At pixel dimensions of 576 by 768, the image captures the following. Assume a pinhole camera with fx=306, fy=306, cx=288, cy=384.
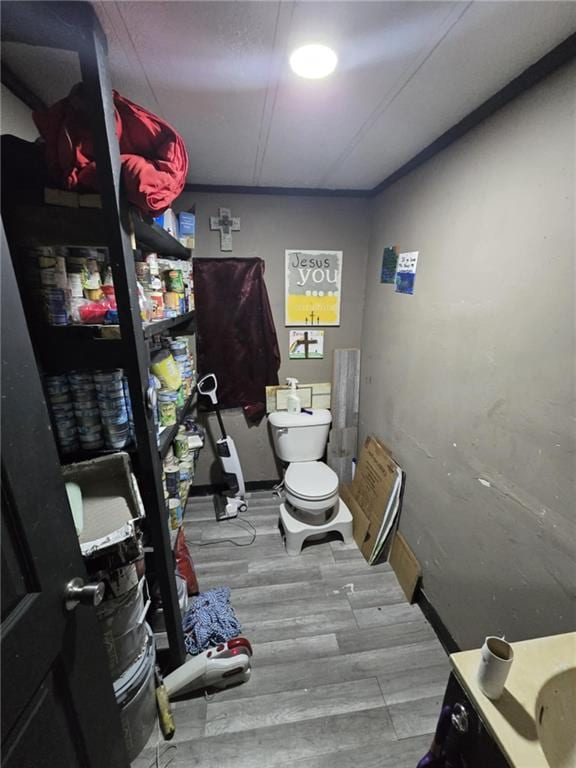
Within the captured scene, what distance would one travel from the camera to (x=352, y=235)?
2152mm

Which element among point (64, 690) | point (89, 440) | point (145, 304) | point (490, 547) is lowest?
point (490, 547)

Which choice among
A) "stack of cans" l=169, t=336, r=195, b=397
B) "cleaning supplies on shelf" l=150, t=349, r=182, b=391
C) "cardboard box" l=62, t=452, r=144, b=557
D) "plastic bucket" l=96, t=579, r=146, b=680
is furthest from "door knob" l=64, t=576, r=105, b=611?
"stack of cans" l=169, t=336, r=195, b=397

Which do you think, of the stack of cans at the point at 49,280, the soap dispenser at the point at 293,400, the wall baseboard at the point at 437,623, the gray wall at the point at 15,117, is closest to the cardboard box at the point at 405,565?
the wall baseboard at the point at 437,623

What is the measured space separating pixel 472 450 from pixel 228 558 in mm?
1508

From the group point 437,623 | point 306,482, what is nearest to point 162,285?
point 306,482

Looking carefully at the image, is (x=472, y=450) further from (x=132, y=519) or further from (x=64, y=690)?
(x=64, y=690)

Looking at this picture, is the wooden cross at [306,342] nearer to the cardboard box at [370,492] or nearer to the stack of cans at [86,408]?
the cardboard box at [370,492]

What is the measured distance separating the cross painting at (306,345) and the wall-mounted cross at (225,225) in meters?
0.75

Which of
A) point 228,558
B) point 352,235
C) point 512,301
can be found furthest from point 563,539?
point 352,235

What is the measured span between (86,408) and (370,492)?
170 cm

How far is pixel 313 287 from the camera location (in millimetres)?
2193

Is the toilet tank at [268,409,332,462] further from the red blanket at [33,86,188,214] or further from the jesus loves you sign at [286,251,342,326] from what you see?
the red blanket at [33,86,188,214]

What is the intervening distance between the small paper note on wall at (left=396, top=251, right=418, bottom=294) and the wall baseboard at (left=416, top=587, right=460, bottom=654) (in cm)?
159

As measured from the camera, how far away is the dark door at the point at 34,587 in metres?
0.52
